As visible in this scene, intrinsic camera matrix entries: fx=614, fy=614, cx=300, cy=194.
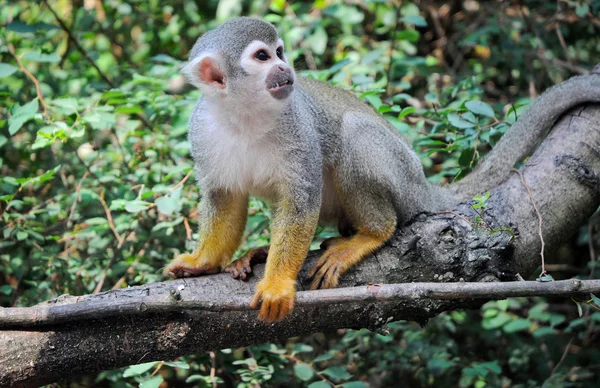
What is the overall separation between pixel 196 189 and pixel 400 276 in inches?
59.2

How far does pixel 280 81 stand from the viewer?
9.18 ft

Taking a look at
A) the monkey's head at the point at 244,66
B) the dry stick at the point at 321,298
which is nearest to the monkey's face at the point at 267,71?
the monkey's head at the point at 244,66

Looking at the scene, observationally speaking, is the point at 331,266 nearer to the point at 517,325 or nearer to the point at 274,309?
the point at 274,309

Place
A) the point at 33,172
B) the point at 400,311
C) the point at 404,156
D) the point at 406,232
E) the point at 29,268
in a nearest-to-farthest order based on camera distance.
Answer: the point at 400,311 < the point at 406,232 < the point at 404,156 < the point at 29,268 < the point at 33,172

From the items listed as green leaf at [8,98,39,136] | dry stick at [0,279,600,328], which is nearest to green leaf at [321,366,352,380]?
dry stick at [0,279,600,328]

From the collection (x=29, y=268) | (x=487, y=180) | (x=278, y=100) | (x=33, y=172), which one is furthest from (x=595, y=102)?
(x=33, y=172)

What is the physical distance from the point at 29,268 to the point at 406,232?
7.27 feet

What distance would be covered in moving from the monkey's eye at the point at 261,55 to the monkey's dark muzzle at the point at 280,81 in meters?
0.10

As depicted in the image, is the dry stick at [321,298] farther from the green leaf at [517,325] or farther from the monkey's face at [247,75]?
the green leaf at [517,325]

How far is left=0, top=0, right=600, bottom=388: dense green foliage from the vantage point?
3.44 m

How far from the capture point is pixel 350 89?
149 inches

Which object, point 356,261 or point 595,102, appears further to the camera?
point 595,102

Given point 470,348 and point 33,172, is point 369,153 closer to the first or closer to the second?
point 470,348

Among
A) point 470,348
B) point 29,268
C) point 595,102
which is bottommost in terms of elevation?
point 470,348
